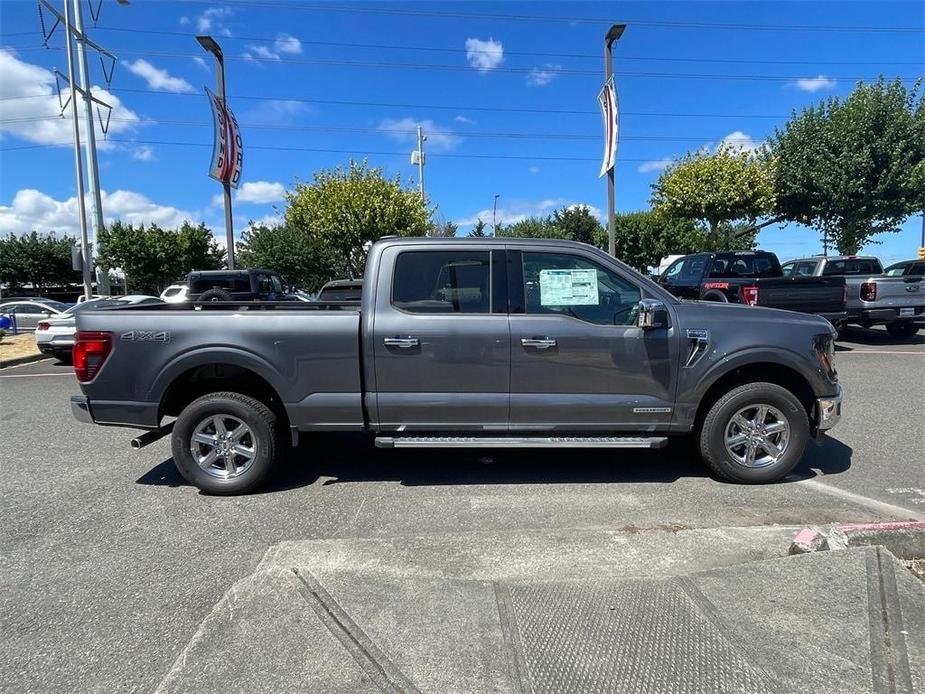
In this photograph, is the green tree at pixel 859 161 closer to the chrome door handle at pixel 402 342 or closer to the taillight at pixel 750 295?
the taillight at pixel 750 295

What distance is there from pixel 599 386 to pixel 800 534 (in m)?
1.62

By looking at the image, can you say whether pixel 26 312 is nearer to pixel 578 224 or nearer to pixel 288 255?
pixel 288 255

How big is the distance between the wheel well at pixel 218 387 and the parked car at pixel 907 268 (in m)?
14.7

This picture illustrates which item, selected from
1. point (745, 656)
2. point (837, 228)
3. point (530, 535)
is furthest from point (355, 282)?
point (837, 228)

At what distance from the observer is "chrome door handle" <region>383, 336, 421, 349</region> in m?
4.40

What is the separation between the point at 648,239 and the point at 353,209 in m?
25.7

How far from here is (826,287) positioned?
10.6 meters

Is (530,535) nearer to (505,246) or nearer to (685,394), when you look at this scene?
(685,394)

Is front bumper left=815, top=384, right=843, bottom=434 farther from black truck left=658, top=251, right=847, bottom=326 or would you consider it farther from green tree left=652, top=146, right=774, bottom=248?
green tree left=652, top=146, right=774, bottom=248

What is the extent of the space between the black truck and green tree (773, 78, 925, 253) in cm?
1051

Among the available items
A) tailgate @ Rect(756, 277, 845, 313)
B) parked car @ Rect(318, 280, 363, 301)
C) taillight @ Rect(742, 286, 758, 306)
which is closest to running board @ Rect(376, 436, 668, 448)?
parked car @ Rect(318, 280, 363, 301)

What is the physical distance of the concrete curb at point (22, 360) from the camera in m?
13.1

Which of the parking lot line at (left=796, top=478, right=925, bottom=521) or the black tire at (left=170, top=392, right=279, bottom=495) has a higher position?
the black tire at (left=170, top=392, right=279, bottom=495)

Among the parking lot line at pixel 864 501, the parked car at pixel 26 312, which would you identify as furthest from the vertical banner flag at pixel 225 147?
the parking lot line at pixel 864 501
